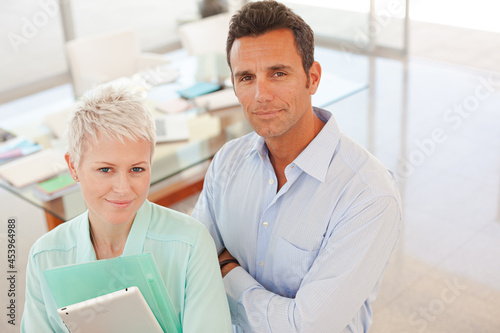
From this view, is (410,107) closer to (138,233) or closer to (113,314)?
(138,233)

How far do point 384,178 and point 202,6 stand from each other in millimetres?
6235

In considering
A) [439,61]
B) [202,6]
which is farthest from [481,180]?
[202,6]

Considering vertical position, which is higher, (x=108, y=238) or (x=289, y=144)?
(x=289, y=144)

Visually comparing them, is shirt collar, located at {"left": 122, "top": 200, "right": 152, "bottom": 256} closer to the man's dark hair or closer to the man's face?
the man's face

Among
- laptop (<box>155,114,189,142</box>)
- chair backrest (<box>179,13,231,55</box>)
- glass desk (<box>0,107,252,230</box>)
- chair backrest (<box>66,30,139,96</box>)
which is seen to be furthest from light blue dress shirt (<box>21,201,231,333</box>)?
chair backrest (<box>179,13,231,55</box>)

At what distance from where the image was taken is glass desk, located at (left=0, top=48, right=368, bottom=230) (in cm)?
324

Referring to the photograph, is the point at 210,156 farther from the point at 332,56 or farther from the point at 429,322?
the point at 332,56

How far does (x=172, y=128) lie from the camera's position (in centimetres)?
383

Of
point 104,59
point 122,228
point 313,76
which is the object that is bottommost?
point 104,59

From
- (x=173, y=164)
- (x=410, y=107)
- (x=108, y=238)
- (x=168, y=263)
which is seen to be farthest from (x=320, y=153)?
(x=410, y=107)

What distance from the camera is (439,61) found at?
6.75m

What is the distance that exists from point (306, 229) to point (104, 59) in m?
3.72

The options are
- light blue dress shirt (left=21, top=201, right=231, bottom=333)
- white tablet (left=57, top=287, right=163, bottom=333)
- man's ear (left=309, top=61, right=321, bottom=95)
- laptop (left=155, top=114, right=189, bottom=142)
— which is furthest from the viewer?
laptop (left=155, top=114, right=189, bottom=142)

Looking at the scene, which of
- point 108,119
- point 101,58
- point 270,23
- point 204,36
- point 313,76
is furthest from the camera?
point 204,36
